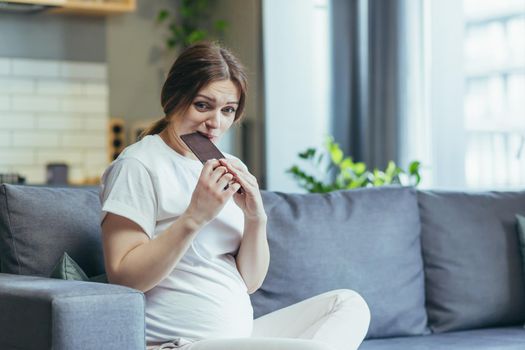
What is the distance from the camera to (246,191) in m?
2.21

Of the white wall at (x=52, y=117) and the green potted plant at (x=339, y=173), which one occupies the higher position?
the white wall at (x=52, y=117)

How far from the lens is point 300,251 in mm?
2850

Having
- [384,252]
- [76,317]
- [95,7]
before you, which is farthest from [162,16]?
[76,317]

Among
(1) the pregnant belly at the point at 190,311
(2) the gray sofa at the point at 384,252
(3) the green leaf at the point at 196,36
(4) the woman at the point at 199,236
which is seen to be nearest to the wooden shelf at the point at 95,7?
(3) the green leaf at the point at 196,36

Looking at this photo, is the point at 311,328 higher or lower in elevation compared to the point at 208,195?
lower

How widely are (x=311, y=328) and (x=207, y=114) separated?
0.56 metres

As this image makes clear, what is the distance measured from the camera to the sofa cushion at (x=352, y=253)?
282 cm

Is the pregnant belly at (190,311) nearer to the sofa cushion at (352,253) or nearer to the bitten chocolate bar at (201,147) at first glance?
the bitten chocolate bar at (201,147)

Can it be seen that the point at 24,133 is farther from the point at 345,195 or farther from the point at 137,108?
the point at 345,195

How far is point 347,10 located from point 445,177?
1108 mm

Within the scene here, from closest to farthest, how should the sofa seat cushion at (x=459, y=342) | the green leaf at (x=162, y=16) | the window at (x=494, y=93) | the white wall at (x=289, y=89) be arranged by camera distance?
the sofa seat cushion at (x=459, y=342) → the window at (x=494, y=93) → the white wall at (x=289, y=89) → the green leaf at (x=162, y=16)

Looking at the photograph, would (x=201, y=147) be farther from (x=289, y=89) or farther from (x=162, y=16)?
(x=162, y=16)

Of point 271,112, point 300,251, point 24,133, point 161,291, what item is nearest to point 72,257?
point 161,291

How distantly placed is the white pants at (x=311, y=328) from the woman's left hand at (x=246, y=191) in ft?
0.91
